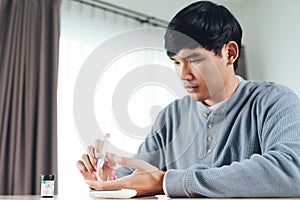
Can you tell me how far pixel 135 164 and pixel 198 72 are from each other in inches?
8.2

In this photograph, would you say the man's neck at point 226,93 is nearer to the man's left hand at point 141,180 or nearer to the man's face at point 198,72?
the man's face at point 198,72

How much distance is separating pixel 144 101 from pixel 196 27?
22cm

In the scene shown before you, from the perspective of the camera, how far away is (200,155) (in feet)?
3.26

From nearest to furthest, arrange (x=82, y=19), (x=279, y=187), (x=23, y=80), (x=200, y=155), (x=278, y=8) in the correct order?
(x=279, y=187) → (x=200, y=155) → (x=23, y=80) → (x=82, y=19) → (x=278, y=8)

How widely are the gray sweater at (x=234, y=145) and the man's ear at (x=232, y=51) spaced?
0.12 metres

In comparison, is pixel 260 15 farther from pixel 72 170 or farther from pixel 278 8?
pixel 72 170

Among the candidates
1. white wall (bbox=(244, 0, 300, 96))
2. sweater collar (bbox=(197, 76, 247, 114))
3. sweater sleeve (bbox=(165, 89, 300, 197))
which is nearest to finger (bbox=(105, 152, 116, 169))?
sweater sleeve (bbox=(165, 89, 300, 197))

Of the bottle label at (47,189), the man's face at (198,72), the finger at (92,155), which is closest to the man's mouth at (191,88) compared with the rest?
the man's face at (198,72)

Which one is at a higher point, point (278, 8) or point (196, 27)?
point (278, 8)

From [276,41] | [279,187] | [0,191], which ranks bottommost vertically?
[0,191]

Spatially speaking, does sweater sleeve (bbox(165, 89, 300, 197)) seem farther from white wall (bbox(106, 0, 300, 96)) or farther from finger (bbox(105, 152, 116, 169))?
white wall (bbox(106, 0, 300, 96))

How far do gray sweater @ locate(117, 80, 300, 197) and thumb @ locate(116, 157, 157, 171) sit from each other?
0.02 meters

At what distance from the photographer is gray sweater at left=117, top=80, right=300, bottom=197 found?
669 millimetres

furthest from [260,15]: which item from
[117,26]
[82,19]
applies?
[82,19]
